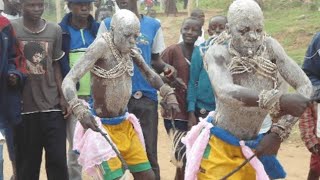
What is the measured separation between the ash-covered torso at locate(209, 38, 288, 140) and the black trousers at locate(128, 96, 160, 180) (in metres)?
1.92

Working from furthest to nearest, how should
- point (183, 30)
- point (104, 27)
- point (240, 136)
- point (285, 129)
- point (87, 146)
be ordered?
1. point (183, 30)
2. point (104, 27)
3. point (87, 146)
4. point (240, 136)
5. point (285, 129)

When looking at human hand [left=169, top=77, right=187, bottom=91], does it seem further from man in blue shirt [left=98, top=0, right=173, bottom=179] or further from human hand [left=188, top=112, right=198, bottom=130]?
human hand [left=188, top=112, right=198, bottom=130]

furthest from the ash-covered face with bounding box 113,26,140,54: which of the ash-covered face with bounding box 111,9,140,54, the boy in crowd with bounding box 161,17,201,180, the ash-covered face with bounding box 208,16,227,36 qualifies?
the ash-covered face with bounding box 208,16,227,36

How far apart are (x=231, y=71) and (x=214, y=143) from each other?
0.52 meters

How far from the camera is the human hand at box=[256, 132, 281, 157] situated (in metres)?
4.30

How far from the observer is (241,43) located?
4359 millimetres

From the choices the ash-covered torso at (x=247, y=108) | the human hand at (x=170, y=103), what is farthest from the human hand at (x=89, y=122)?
the ash-covered torso at (x=247, y=108)

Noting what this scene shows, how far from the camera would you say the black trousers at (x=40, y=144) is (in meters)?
6.24

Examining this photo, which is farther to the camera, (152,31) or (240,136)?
(152,31)

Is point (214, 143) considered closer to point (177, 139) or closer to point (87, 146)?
point (87, 146)

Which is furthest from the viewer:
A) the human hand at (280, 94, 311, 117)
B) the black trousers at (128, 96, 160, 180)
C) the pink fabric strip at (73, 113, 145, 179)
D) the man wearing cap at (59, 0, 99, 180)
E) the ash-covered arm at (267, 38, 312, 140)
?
the man wearing cap at (59, 0, 99, 180)

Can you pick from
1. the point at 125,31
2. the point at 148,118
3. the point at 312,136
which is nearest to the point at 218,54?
the point at 125,31

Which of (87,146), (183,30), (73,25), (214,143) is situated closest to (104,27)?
(73,25)

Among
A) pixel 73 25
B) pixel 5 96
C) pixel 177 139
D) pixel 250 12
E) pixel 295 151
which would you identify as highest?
pixel 250 12
